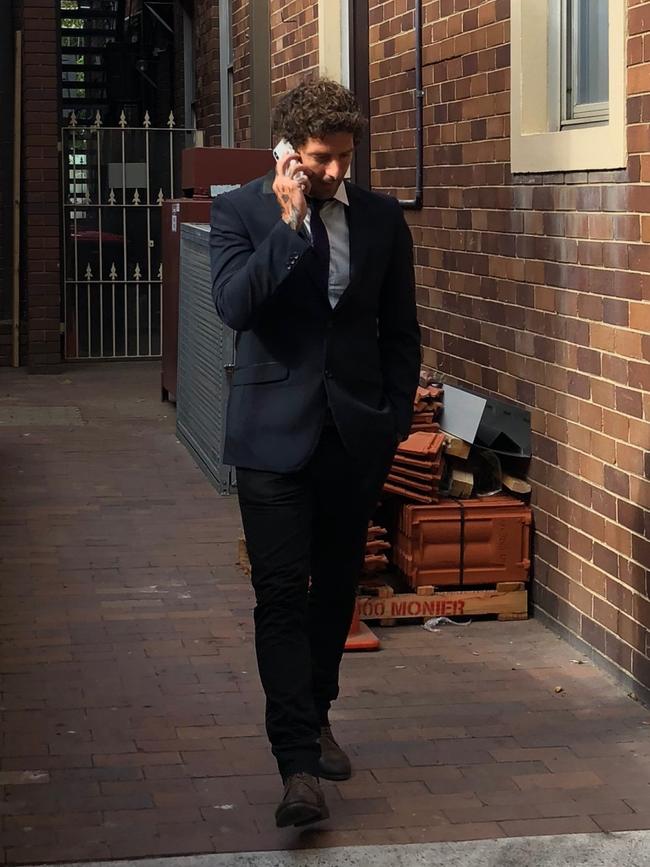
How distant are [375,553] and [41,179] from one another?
966cm

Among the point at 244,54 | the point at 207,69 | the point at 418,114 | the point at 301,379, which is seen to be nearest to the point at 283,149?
the point at 301,379

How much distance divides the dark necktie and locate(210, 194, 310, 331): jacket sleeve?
145mm

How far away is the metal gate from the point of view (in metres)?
15.8

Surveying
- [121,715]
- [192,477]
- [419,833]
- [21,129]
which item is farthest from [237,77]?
[419,833]

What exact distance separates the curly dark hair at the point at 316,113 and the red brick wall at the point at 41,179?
447 inches

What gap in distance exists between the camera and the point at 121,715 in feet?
18.0

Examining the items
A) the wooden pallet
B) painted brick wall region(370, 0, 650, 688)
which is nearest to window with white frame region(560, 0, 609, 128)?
painted brick wall region(370, 0, 650, 688)

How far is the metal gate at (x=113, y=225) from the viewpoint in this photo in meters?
15.8

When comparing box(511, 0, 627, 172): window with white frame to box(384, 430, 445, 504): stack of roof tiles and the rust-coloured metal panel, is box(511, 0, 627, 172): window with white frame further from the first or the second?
the rust-coloured metal panel

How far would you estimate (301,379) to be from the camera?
172 inches

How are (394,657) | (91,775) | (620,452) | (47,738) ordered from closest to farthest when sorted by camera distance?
(91,775)
(47,738)
(620,452)
(394,657)

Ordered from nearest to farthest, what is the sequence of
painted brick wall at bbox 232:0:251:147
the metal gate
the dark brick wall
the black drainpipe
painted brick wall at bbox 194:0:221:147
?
the black drainpipe < painted brick wall at bbox 232:0:251:147 < the dark brick wall < the metal gate < painted brick wall at bbox 194:0:221:147

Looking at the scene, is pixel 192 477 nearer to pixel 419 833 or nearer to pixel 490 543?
pixel 490 543

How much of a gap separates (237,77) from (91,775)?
33.6 ft
